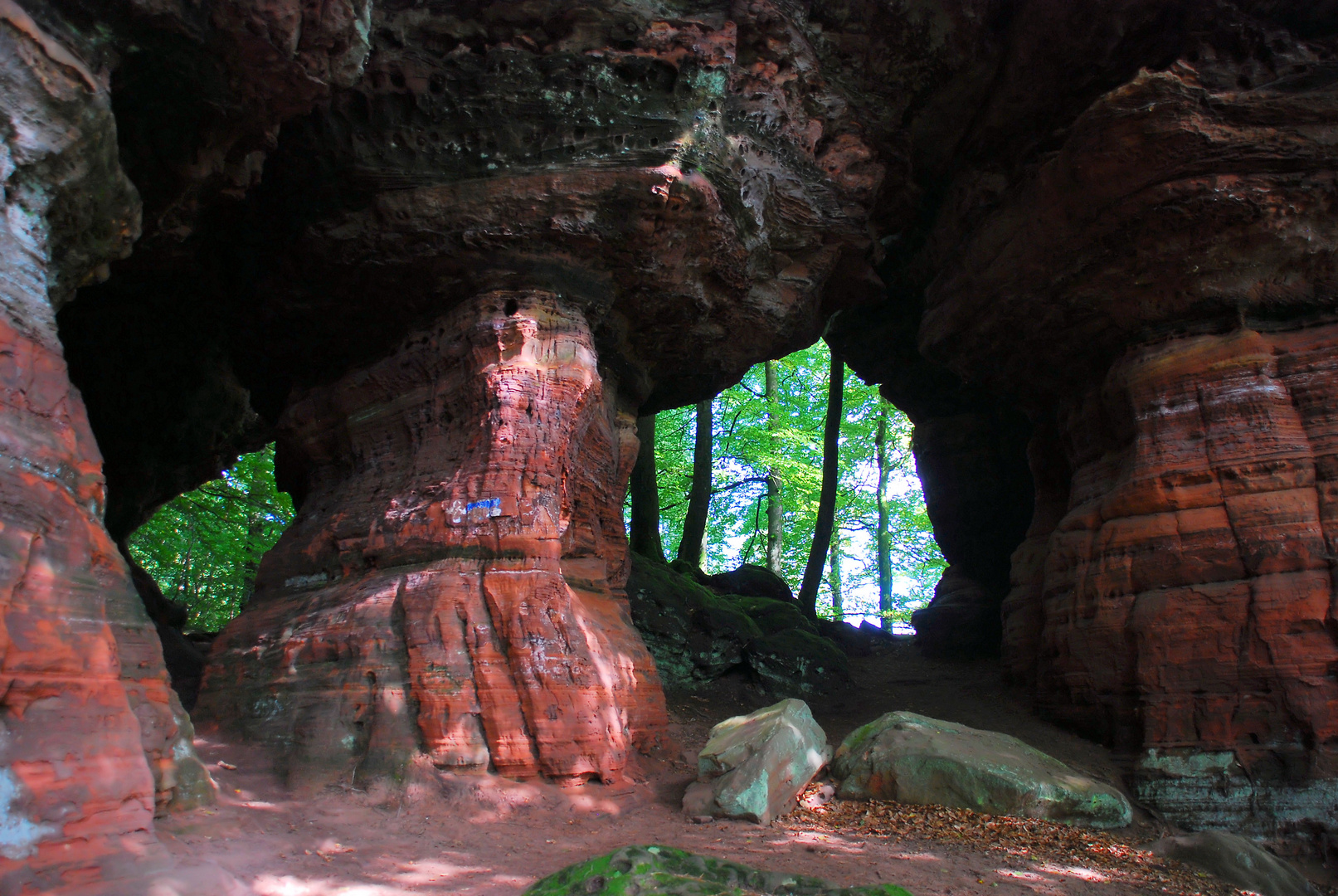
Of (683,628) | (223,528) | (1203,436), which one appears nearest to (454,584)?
(683,628)

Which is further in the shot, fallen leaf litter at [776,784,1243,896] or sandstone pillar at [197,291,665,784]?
sandstone pillar at [197,291,665,784]

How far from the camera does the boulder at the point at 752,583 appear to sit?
1602 cm

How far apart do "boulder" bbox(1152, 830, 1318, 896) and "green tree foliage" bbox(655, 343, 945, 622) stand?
43.9 ft

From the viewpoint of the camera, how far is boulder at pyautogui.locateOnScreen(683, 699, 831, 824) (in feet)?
19.9

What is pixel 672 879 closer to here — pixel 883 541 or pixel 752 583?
pixel 752 583

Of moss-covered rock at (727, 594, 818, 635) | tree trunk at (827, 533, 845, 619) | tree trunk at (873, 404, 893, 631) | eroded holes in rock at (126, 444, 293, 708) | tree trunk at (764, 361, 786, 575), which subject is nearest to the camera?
eroded holes in rock at (126, 444, 293, 708)

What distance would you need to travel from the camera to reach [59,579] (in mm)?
3506

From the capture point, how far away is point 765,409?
825 inches

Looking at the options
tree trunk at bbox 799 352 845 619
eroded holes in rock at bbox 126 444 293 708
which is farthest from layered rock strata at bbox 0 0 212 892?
tree trunk at bbox 799 352 845 619

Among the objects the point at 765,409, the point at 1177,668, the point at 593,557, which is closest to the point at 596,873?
the point at 593,557

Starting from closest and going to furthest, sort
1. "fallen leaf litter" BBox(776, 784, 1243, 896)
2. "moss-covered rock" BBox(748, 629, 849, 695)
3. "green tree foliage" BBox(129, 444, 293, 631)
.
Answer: "fallen leaf litter" BBox(776, 784, 1243, 896), "moss-covered rock" BBox(748, 629, 849, 695), "green tree foliage" BBox(129, 444, 293, 631)

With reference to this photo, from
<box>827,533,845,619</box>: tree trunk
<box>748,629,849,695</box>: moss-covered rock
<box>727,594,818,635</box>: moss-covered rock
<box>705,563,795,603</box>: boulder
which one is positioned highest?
<box>827,533,845,619</box>: tree trunk

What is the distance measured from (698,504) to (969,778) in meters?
9.95

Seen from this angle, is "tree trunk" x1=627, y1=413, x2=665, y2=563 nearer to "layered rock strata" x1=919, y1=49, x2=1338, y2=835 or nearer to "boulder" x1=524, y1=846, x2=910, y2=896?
"layered rock strata" x1=919, y1=49, x2=1338, y2=835
